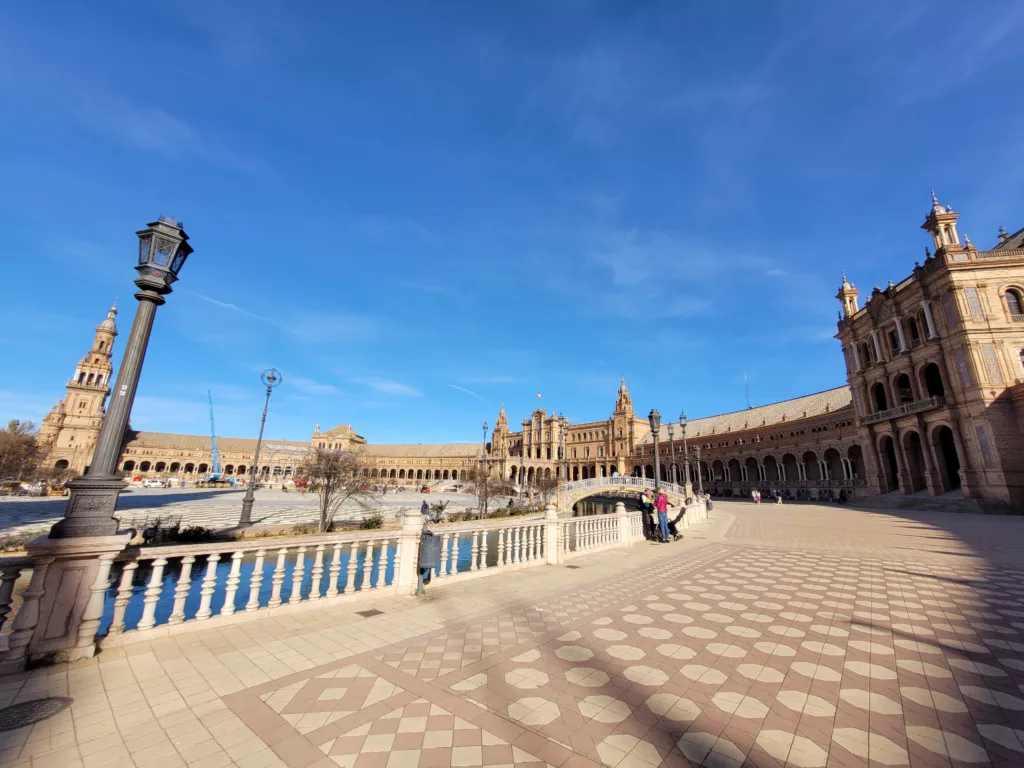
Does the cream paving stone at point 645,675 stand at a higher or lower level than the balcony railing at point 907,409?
lower

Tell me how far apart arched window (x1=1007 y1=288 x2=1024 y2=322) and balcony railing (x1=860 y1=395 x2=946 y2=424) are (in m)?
7.19

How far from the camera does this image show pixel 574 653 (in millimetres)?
4742

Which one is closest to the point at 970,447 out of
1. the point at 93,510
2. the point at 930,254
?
the point at 930,254

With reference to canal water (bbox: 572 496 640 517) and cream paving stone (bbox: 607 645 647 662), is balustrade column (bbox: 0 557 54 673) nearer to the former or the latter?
cream paving stone (bbox: 607 645 647 662)

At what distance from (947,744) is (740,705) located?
1.32 metres

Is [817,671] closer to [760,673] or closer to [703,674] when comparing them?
[760,673]

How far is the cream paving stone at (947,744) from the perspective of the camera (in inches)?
114

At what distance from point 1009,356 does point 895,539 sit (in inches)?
957

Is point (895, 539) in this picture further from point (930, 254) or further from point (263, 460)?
point (263, 460)

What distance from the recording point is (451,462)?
339 ft

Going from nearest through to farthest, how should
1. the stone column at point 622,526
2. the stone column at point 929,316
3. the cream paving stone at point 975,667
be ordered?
the cream paving stone at point 975,667, the stone column at point 622,526, the stone column at point 929,316

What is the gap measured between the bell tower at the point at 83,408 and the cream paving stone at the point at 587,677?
100826 mm

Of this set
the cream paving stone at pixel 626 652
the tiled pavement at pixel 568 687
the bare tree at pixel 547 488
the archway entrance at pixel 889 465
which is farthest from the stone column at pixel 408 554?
the archway entrance at pixel 889 465

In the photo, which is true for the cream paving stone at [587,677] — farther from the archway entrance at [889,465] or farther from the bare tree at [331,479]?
the archway entrance at [889,465]
